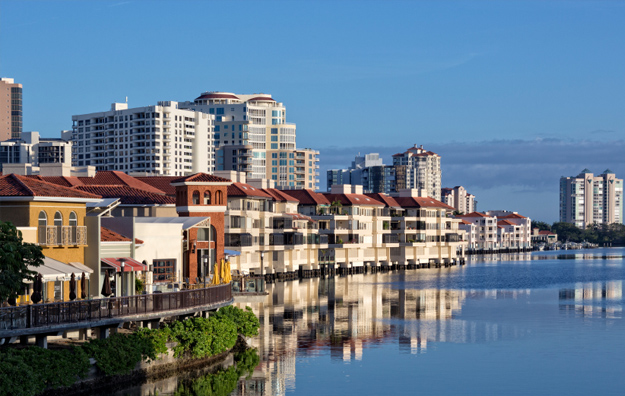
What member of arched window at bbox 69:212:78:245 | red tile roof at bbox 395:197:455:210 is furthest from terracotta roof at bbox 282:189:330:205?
arched window at bbox 69:212:78:245

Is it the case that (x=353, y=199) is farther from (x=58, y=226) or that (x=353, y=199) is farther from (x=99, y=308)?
(x=99, y=308)

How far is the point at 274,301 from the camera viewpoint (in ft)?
319

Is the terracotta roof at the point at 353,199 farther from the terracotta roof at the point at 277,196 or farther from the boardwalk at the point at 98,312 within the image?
the boardwalk at the point at 98,312

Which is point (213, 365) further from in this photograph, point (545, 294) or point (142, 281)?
point (545, 294)

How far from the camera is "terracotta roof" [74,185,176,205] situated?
3046 inches

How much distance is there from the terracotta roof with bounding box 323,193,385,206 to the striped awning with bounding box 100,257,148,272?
10890cm

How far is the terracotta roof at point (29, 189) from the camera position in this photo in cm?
4947

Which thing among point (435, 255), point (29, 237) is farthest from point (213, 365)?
point (435, 255)

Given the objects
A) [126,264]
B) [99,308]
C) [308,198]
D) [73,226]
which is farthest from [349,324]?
[308,198]

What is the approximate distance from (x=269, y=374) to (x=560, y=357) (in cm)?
1924

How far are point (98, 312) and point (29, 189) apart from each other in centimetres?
895

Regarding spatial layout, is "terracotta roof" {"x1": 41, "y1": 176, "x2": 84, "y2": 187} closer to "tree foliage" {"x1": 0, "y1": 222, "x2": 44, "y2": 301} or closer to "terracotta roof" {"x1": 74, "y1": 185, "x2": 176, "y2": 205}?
"terracotta roof" {"x1": 74, "y1": 185, "x2": 176, "y2": 205}

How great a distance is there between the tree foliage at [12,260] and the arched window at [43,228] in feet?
24.1

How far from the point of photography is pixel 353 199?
167000 millimetres
